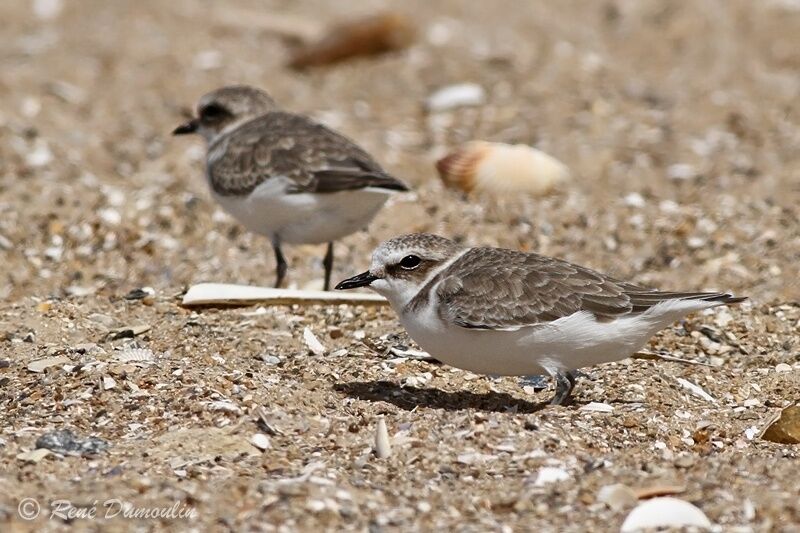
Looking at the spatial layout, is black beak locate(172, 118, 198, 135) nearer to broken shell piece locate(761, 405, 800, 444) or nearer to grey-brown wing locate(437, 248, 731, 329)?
grey-brown wing locate(437, 248, 731, 329)

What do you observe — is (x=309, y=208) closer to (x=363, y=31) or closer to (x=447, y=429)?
(x=447, y=429)

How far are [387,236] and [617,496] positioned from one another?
4096mm

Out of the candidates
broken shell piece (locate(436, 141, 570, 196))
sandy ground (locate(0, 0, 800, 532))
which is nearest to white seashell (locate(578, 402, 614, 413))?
sandy ground (locate(0, 0, 800, 532))

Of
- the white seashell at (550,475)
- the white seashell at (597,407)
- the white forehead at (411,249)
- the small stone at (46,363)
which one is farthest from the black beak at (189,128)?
the white seashell at (550,475)

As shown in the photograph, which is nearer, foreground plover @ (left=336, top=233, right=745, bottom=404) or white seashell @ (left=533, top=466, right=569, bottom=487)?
white seashell @ (left=533, top=466, right=569, bottom=487)

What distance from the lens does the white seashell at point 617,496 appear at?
430cm

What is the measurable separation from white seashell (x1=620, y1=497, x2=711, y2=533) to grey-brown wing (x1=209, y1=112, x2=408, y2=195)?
2906 millimetres

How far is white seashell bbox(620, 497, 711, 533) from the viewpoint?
4145mm

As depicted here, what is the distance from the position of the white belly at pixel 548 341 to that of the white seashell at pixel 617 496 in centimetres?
92

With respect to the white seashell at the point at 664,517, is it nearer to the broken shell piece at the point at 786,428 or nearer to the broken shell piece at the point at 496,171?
the broken shell piece at the point at 786,428

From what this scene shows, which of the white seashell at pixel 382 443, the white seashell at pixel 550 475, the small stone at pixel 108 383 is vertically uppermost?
the white seashell at pixel 550 475

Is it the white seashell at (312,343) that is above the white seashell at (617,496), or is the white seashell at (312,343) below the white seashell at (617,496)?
below

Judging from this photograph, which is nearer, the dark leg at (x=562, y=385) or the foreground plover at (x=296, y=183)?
the dark leg at (x=562, y=385)

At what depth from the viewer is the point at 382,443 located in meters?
4.79
